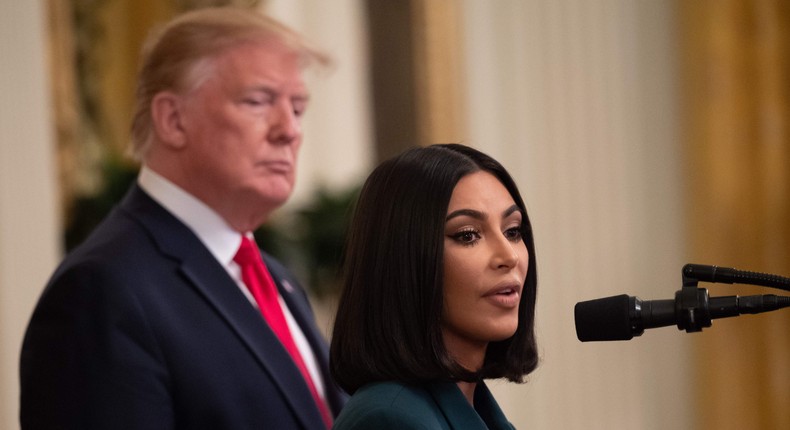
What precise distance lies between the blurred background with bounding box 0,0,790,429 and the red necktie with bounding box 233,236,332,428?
5.72ft

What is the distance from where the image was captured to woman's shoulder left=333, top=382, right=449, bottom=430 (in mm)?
1754

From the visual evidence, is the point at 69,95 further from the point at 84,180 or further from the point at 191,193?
the point at 191,193

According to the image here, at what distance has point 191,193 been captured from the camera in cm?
286

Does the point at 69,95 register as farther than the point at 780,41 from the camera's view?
Yes

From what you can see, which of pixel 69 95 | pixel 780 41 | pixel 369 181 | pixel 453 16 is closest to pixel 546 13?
pixel 453 16

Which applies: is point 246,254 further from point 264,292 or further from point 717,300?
point 717,300

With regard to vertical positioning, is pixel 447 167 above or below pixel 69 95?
below

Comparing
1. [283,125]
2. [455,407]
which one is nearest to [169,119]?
[283,125]

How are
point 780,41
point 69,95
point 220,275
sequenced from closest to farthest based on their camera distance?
point 220,275
point 780,41
point 69,95

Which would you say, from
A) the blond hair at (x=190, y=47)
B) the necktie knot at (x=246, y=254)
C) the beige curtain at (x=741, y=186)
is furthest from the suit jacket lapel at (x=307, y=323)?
the beige curtain at (x=741, y=186)

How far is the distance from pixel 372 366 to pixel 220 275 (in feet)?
3.16

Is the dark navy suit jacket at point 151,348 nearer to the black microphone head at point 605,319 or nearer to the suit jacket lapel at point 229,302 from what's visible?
the suit jacket lapel at point 229,302

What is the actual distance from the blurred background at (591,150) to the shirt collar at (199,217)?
169 centimetres

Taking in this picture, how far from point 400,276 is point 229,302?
0.93 metres
